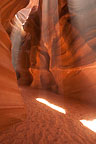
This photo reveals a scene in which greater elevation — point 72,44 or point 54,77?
point 72,44

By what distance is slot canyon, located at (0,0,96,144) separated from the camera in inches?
96.9

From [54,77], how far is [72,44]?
10.5 ft

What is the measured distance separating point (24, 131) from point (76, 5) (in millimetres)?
8634

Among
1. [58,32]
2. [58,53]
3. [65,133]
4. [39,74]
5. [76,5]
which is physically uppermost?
[76,5]

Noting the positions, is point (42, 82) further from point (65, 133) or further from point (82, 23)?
point (65, 133)

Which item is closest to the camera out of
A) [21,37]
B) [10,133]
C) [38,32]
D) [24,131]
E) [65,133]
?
[10,133]

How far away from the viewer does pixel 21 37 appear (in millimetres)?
14922

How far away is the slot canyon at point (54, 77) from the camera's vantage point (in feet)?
8.07

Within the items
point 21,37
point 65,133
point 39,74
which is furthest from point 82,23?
point 21,37

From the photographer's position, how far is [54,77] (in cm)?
832

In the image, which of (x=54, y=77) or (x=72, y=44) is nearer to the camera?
(x=72, y=44)

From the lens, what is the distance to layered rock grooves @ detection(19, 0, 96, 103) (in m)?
6.07

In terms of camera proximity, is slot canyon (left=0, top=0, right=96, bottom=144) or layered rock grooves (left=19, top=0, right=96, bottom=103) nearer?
slot canyon (left=0, top=0, right=96, bottom=144)

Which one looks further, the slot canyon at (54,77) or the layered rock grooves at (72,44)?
the layered rock grooves at (72,44)
